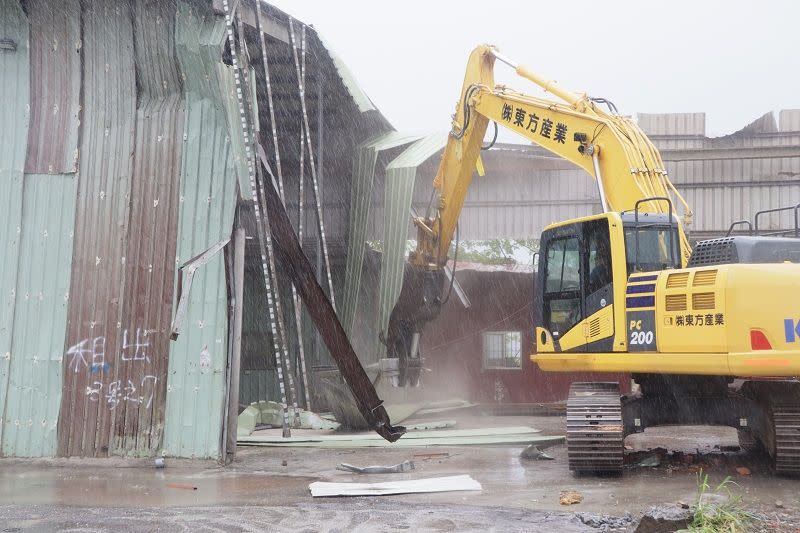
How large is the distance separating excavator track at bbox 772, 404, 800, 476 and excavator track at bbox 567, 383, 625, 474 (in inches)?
60.8

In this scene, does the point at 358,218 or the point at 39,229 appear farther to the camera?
the point at 358,218

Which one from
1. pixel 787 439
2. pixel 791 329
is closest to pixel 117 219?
pixel 791 329

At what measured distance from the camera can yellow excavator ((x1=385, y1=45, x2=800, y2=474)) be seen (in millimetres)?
8500

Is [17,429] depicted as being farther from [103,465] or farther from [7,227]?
[7,227]

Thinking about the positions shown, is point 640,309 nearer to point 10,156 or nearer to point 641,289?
point 641,289

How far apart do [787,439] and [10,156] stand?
9730 millimetres

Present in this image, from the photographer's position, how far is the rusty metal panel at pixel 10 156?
11.4 m

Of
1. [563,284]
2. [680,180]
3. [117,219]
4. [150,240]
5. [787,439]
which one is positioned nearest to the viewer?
[787,439]

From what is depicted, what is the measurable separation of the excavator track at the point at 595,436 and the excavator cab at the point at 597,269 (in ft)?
2.07

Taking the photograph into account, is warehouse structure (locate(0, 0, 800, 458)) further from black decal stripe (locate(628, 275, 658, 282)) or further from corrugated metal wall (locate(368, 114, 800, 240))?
corrugated metal wall (locate(368, 114, 800, 240))

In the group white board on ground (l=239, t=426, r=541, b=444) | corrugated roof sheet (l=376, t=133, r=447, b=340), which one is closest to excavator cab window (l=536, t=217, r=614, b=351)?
white board on ground (l=239, t=426, r=541, b=444)

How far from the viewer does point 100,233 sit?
11.4 meters

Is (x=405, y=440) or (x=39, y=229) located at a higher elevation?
(x=39, y=229)

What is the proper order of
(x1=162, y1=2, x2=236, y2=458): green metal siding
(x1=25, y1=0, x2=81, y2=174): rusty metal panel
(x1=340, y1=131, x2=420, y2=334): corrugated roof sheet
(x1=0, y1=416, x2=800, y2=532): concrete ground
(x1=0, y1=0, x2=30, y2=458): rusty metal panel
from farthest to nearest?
(x1=340, y1=131, x2=420, y2=334): corrugated roof sheet
(x1=25, y1=0, x2=81, y2=174): rusty metal panel
(x1=0, y1=0, x2=30, y2=458): rusty metal panel
(x1=162, y1=2, x2=236, y2=458): green metal siding
(x1=0, y1=416, x2=800, y2=532): concrete ground
